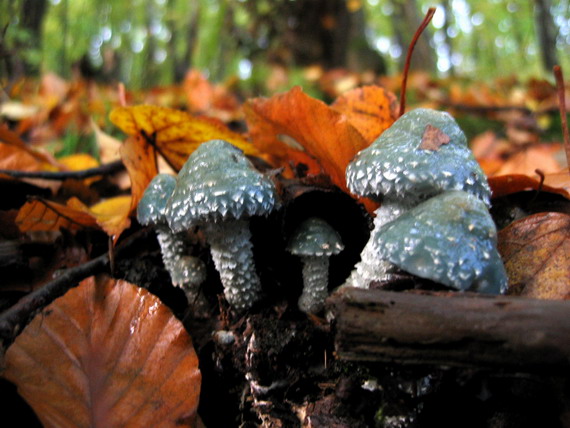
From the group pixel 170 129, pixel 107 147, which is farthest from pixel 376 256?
pixel 107 147

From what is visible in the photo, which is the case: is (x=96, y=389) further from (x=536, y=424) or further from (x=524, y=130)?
(x=524, y=130)

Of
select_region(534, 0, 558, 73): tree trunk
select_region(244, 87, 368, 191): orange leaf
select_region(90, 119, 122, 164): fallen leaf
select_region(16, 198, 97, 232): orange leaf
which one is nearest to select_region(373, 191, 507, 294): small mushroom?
select_region(244, 87, 368, 191): orange leaf

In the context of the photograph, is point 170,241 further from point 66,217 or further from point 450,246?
point 450,246

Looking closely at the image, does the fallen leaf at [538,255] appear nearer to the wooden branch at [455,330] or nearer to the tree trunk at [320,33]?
the wooden branch at [455,330]

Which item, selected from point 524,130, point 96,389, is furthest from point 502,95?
point 96,389

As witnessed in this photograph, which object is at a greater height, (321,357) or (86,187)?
(86,187)

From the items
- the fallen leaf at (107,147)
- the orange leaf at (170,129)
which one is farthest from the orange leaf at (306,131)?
the fallen leaf at (107,147)

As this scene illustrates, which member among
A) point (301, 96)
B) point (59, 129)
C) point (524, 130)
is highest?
point (301, 96)

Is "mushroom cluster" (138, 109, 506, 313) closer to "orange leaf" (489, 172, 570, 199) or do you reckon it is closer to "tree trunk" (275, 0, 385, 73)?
"orange leaf" (489, 172, 570, 199)
